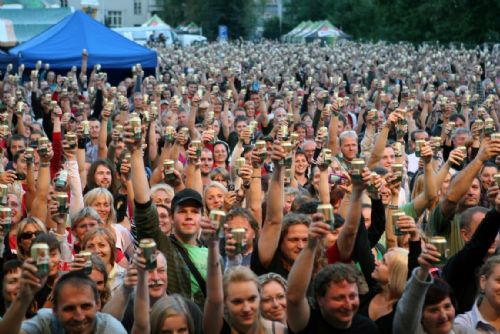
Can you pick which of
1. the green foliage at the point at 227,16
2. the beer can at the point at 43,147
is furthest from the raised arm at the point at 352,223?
the green foliage at the point at 227,16

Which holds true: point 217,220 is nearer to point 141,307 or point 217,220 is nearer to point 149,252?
point 149,252

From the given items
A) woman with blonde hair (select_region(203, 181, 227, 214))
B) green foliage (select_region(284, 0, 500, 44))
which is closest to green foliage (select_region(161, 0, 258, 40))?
green foliage (select_region(284, 0, 500, 44))

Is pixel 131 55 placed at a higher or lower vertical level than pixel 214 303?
lower

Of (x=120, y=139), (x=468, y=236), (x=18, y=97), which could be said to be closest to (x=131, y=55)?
(x=18, y=97)

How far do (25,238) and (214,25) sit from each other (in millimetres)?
79019

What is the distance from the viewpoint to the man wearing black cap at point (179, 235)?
730cm

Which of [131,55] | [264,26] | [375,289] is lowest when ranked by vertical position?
[264,26]

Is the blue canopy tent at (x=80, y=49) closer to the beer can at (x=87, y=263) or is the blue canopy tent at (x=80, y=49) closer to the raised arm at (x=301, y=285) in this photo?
the beer can at (x=87, y=263)

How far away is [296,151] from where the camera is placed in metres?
12.7

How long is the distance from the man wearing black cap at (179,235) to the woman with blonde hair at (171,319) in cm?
90

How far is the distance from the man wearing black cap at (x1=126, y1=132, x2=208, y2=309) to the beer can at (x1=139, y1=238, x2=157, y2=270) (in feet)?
3.87

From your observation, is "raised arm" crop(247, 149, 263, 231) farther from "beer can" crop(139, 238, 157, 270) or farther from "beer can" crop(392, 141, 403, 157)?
"beer can" crop(392, 141, 403, 157)

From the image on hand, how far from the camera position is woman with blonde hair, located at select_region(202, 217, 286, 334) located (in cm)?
630

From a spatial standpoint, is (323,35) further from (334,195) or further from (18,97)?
(334,195)
